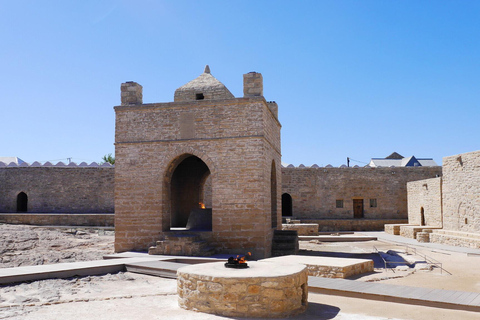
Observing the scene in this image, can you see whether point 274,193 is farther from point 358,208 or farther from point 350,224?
point 358,208

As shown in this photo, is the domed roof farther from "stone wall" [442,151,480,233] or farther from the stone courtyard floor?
"stone wall" [442,151,480,233]

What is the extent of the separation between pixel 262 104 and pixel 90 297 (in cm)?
707

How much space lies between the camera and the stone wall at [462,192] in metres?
15.4

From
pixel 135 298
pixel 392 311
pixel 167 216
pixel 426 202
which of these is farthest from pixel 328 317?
pixel 426 202

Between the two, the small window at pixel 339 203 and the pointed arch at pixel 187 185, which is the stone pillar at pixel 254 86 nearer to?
the pointed arch at pixel 187 185

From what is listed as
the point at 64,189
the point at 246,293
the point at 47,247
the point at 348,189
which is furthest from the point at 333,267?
the point at 64,189

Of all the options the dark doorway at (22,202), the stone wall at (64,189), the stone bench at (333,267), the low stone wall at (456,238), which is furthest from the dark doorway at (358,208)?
the dark doorway at (22,202)

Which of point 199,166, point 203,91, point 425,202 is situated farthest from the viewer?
point 425,202

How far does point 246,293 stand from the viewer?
580cm

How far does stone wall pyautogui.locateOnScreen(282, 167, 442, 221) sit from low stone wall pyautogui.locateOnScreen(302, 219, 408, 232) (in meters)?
0.88

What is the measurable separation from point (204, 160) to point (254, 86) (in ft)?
8.52

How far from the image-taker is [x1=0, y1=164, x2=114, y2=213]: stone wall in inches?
978

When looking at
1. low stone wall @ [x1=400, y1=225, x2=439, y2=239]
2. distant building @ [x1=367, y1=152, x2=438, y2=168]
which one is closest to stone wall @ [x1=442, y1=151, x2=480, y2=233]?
low stone wall @ [x1=400, y1=225, x2=439, y2=239]

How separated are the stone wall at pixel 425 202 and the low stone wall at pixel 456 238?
6.10 ft
